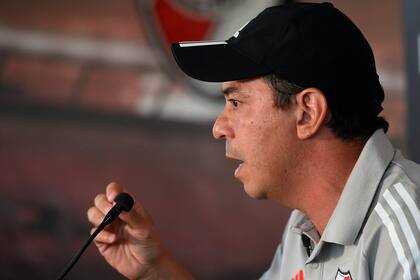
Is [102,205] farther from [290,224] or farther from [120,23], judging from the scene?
[120,23]

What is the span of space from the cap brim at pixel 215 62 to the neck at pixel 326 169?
152 millimetres

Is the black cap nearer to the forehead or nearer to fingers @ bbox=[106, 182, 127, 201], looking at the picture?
the forehead

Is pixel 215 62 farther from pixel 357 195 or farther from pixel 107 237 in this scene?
pixel 107 237

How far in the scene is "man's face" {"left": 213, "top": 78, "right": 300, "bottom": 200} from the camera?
1268 millimetres

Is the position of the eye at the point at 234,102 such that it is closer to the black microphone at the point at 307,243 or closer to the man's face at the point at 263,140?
the man's face at the point at 263,140

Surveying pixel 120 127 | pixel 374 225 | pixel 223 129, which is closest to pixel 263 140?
pixel 223 129

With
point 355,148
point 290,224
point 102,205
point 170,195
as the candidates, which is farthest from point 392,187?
point 170,195

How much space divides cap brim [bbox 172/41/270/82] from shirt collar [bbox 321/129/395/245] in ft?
0.68

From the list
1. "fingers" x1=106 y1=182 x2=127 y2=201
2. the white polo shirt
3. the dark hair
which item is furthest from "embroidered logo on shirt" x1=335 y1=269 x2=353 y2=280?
"fingers" x1=106 y1=182 x2=127 y2=201

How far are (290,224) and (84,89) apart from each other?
1378 mm

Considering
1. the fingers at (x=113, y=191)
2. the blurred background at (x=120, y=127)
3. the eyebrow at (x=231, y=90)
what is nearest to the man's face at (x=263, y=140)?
the eyebrow at (x=231, y=90)

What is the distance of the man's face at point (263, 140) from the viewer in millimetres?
1268

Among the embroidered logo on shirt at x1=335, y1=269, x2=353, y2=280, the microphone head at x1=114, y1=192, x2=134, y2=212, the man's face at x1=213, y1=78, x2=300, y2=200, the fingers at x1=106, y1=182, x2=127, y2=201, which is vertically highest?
the man's face at x1=213, y1=78, x2=300, y2=200

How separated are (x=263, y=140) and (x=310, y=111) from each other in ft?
0.28
